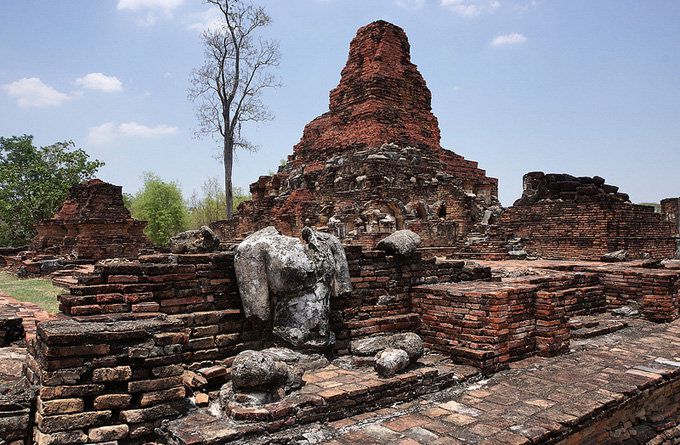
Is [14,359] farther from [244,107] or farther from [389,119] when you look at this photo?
[244,107]

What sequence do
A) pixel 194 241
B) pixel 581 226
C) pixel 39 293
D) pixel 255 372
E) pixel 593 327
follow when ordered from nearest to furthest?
pixel 255 372 < pixel 194 241 < pixel 593 327 < pixel 39 293 < pixel 581 226

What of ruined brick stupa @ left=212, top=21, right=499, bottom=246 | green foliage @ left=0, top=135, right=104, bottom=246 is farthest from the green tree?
ruined brick stupa @ left=212, top=21, right=499, bottom=246

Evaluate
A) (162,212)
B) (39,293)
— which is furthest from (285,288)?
(162,212)

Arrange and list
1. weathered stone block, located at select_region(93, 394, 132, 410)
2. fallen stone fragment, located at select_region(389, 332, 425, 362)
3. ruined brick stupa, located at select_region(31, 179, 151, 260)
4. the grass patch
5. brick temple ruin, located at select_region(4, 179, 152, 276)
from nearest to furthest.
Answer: weathered stone block, located at select_region(93, 394, 132, 410) → fallen stone fragment, located at select_region(389, 332, 425, 362) → the grass patch → brick temple ruin, located at select_region(4, 179, 152, 276) → ruined brick stupa, located at select_region(31, 179, 151, 260)

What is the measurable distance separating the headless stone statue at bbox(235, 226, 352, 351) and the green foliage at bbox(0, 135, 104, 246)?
21.8 m

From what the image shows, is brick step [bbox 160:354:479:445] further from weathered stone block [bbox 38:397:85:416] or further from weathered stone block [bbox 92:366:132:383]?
weathered stone block [bbox 38:397:85:416]

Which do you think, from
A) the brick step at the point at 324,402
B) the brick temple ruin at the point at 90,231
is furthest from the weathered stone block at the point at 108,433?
the brick temple ruin at the point at 90,231

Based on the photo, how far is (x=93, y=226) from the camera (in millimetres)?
16500

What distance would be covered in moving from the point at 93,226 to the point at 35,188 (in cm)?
943

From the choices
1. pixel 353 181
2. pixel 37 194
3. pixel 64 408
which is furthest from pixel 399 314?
pixel 37 194

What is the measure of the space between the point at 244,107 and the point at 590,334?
18.9 metres

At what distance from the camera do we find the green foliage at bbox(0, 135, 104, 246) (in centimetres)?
2303

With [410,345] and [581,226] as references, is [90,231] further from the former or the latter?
[410,345]

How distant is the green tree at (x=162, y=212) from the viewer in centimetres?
3088
